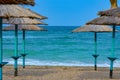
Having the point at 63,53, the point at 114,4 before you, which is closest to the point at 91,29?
the point at 114,4

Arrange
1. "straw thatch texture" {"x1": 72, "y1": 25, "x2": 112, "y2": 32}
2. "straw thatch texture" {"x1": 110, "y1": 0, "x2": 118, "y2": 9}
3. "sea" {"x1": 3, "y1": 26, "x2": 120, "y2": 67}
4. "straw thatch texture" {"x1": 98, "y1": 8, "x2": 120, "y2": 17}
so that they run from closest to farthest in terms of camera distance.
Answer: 1. "straw thatch texture" {"x1": 98, "y1": 8, "x2": 120, "y2": 17}
2. "straw thatch texture" {"x1": 110, "y1": 0, "x2": 118, "y2": 9}
3. "straw thatch texture" {"x1": 72, "y1": 25, "x2": 112, "y2": 32}
4. "sea" {"x1": 3, "y1": 26, "x2": 120, "y2": 67}

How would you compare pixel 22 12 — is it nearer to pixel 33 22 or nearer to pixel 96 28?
pixel 33 22

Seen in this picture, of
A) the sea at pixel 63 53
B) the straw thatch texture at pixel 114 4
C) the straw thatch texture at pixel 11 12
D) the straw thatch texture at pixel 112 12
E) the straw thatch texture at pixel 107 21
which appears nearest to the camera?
the straw thatch texture at pixel 11 12

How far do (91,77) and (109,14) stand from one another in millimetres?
2373

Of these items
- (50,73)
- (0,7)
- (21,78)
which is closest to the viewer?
(0,7)

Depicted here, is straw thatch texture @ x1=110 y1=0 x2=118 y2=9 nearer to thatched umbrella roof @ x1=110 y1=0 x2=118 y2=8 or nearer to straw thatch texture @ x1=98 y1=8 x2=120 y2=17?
thatched umbrella roof @ x1=110 y1=0 x2=118 y2=8

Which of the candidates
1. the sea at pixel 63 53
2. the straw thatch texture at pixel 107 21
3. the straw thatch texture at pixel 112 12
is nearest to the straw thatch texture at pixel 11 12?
the straw thatch texture at pixel 112 12

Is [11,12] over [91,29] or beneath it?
over

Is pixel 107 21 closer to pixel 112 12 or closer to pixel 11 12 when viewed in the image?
pixel 112 12

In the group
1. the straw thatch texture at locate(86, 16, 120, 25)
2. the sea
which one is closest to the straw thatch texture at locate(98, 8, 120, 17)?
the straw thatch texture at locate(86, 16, 120, 25)

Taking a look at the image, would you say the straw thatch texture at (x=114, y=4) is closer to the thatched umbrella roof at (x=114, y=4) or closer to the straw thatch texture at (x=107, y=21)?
the thatched umbrella roof at (x=114, y=4)

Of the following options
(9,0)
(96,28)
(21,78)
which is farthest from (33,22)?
(9,0)

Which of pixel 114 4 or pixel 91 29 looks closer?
pixel 114 4

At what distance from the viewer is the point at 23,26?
1673cm
